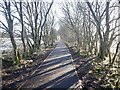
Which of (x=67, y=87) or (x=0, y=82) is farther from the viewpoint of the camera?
(x=0, y=82)

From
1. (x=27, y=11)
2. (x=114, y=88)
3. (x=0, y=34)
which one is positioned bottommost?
(x=114, y=88)

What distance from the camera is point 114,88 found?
1030 cm

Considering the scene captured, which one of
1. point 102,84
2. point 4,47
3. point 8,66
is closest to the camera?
point 102,84

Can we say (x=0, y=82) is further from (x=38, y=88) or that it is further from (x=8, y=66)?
(x=8, y=66)

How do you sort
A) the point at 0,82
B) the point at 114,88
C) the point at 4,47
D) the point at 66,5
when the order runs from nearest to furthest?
the point at 114,88, the point at 0,82, the point at 4,47, the point at 66,5

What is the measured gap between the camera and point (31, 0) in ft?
112

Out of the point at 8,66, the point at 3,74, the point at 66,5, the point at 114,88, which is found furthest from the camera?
the point at 66,5

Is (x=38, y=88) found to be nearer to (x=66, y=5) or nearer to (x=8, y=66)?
(x=8, y=66)

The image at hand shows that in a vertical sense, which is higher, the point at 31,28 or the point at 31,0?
the point at 31,0

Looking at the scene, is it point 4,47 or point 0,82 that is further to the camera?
point 4,47

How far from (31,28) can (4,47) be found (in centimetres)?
541

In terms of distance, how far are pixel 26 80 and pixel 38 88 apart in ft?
7.20

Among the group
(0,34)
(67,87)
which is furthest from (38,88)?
(0,34)

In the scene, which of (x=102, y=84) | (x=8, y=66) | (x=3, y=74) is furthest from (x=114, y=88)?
(x=8, y=66)
